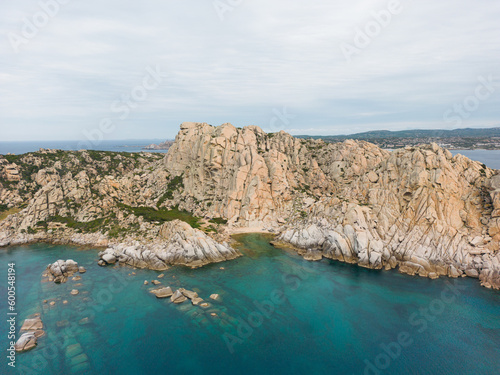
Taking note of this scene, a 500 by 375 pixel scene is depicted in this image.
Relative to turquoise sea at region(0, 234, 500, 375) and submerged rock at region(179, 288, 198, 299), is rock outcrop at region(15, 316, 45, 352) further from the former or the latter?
submerged rock at region(179, 288, 198, 299)

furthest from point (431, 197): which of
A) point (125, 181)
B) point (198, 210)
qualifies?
point (125, 181)

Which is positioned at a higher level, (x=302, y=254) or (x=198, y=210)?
(x=198, y=210)

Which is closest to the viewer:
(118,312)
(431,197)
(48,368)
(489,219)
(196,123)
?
(48,368)

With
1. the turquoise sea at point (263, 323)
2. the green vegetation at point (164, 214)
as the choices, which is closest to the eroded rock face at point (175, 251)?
the turquoise sea at point (263, 323)

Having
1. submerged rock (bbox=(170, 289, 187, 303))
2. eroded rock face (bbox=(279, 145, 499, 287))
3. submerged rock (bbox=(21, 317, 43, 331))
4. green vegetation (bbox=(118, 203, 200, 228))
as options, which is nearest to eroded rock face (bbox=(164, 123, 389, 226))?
green vegetation (bbox=(118, 203, 200, 228))

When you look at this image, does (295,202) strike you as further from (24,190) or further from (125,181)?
(24,190)

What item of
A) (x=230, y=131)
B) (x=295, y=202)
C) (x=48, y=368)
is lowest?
(x=48, y=368)
